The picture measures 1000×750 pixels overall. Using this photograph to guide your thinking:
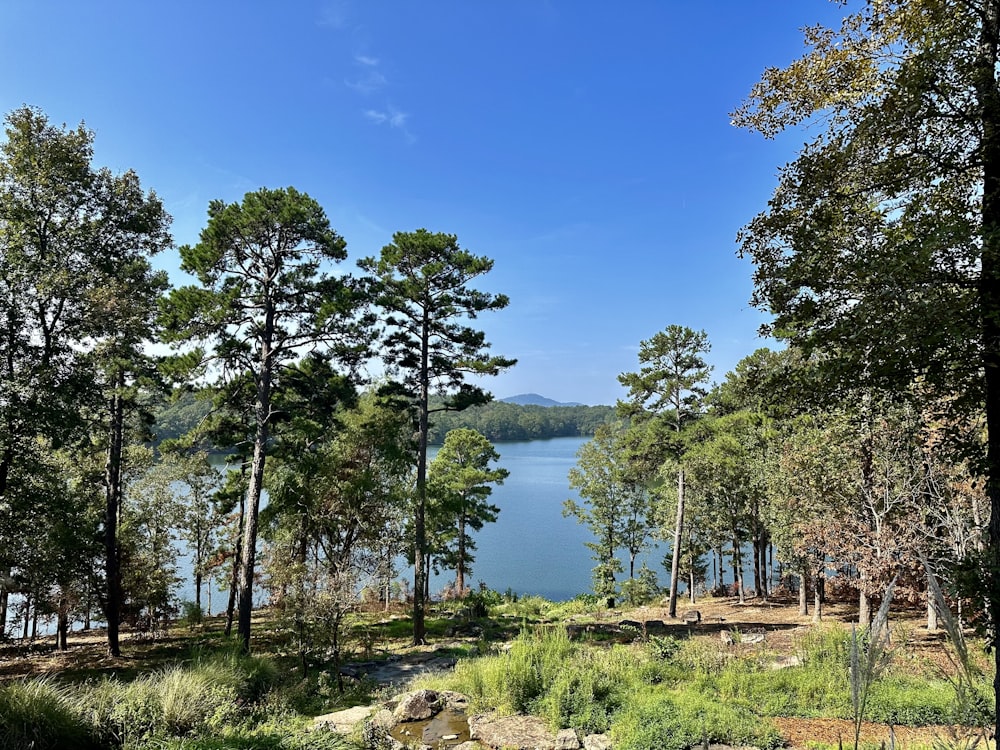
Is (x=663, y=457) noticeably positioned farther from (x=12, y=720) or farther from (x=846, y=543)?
(x=12, y=720)

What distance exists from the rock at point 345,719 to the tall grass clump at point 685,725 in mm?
3617

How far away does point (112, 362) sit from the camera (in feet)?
33.9

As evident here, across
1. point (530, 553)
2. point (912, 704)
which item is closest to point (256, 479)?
point (912, 704)

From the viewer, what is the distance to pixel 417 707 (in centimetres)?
784

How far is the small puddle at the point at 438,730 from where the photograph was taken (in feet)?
22.9

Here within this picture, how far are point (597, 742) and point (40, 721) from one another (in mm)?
6185

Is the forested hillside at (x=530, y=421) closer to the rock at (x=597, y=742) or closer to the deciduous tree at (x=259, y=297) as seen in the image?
the deciduous tree at (x=259, y=297)

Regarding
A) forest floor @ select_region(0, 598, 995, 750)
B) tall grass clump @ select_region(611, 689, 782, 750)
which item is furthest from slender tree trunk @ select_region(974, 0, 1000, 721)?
forest floor @ select_region(0, 598, 995, 750)

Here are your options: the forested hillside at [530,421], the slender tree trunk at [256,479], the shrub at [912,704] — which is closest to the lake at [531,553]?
the slender tree trunk at [256,479]

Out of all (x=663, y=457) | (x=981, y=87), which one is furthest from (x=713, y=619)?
(x=981, y=87)

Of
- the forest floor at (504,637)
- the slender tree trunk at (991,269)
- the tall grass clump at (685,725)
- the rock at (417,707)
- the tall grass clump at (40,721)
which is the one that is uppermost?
the slender tree trunk at (991,269)

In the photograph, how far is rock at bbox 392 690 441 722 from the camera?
25.2 ft

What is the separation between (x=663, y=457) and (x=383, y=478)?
10139 millimetres

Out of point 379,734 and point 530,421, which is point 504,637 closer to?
point 379,734
